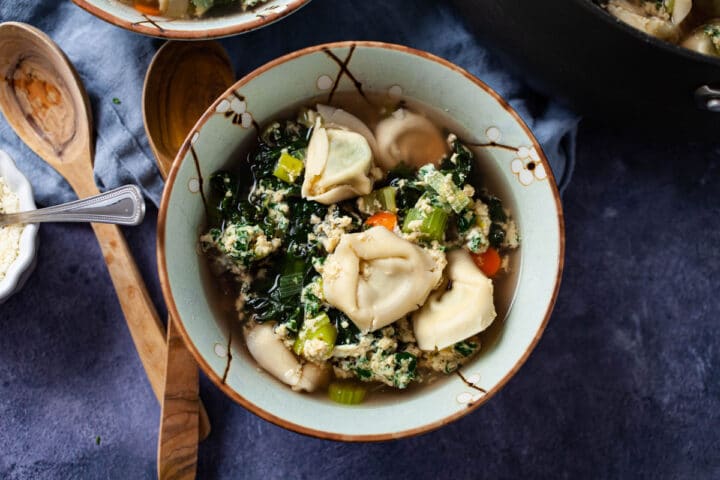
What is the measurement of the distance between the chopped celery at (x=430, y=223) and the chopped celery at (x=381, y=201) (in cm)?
8

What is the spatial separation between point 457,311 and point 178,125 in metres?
1.03

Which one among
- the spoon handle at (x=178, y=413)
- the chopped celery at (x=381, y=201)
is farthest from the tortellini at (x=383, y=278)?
the spoon handle at (x=178, y=413)

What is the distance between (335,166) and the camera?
6.00 feet

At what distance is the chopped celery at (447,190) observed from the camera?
6.00 ft

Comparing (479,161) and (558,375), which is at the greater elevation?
(479,161)

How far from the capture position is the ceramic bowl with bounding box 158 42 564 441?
5.50ft

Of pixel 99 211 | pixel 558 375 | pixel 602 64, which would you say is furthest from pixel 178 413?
pixel 602 64

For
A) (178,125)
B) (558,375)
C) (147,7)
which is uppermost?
(147,7)

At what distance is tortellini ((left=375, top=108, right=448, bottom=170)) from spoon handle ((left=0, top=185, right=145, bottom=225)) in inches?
28.0

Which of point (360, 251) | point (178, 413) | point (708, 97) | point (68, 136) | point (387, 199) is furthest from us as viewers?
point (68, 136)

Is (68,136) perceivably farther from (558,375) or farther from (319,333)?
(558,375)

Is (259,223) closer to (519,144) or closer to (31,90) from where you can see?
(519,144)

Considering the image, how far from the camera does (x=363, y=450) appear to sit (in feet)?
7.07

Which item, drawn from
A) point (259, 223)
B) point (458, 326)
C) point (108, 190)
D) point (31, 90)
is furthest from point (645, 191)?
point (31, 90)
